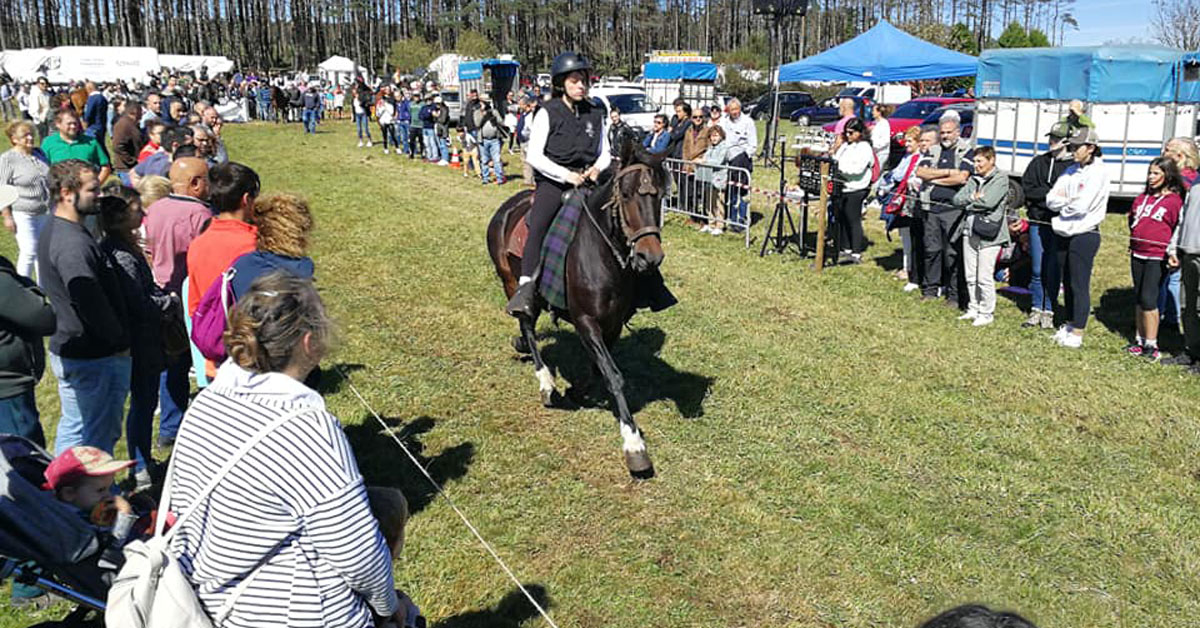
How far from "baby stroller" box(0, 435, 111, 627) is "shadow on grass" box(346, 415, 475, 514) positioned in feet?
7.94

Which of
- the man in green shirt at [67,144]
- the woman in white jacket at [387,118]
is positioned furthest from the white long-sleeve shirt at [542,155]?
the woman in white jacket at [387,118]

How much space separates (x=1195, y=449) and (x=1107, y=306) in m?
4.16

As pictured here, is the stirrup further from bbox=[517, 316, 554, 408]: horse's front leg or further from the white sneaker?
the white sneaker

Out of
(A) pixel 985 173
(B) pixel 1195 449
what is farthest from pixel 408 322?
(B) pixel 1195 449

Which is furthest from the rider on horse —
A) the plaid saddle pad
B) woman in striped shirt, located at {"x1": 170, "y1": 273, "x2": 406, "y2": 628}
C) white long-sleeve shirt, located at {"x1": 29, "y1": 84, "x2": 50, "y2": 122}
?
white long-sleeve shirt, located at {"x1": 29, "y1": 84, "x2": 50, "y2": 122}

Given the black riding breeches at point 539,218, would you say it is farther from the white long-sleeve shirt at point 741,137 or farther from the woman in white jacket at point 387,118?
the woman in white jacket at point 387,118

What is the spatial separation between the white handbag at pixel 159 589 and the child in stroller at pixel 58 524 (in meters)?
0.73

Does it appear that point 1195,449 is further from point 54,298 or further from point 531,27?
point 531,27

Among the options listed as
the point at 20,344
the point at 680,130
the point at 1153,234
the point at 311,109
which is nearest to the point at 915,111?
the point at 680,130

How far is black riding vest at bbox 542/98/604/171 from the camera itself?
632 cm

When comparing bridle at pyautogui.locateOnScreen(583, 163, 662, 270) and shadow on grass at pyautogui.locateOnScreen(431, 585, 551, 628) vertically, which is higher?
bridle at pyautogui.locateOnScreen(583, 163, 662, 270)

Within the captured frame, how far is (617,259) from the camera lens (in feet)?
19.4

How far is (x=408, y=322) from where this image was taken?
9.33 meters

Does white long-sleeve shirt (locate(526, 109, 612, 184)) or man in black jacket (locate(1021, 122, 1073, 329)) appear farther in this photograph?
man in black jacket (locate(1021, 122, 1073, 329))
